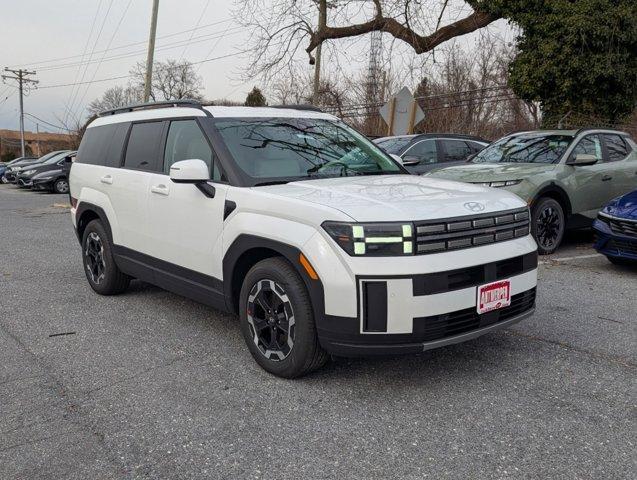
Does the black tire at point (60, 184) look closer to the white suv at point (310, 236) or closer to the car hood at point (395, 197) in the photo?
the white suv at point (310, 236)

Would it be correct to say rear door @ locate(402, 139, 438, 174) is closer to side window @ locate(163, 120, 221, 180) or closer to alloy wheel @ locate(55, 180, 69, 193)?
side window @ locate(163, 120, 221, 180)

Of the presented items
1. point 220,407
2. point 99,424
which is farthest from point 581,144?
point 99,424

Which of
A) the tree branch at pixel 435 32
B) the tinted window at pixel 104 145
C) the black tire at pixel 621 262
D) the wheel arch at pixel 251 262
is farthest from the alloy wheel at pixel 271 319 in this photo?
the tree branch at pixel 435 32

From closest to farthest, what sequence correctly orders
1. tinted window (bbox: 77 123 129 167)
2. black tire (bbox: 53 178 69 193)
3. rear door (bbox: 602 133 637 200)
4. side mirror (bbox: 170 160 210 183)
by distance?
1. side mirror (bbox: 170 160 210 183)
2. tinted window (bbox: 77 123 129 167)
3. rear door (bbox: 602 133 637 200)
4. black tire (bbox: 53 178 69 193)

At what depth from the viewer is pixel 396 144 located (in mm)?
10844

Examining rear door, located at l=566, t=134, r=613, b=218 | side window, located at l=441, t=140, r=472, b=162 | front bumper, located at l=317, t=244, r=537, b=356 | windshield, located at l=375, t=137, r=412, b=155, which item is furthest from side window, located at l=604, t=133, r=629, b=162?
front bumper, located at l=317, t=244, r=537, b=356

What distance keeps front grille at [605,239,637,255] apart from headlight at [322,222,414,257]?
4472mm

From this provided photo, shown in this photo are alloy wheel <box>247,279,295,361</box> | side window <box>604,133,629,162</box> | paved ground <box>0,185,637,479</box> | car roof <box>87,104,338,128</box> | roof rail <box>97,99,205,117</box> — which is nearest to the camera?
paved ground <box>0,185,637,479</box>

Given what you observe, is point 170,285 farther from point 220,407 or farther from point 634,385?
point 634,385

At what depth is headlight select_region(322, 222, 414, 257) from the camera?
3.11 m

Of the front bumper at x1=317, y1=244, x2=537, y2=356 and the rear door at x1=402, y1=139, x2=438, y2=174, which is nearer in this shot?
the front bumper at x1=317, y1=244, x2=537, y2=356

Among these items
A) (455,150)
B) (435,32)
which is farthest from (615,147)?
(435,32)

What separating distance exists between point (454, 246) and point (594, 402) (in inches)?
48.0

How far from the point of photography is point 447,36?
53.1 feet
